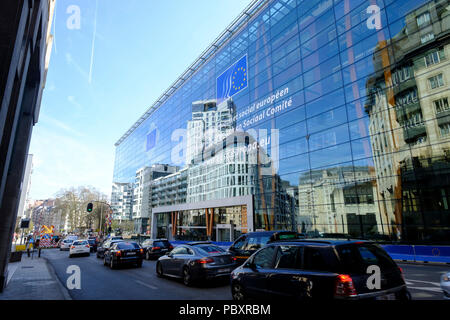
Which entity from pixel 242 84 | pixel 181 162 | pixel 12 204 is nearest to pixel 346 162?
pixel 242 84

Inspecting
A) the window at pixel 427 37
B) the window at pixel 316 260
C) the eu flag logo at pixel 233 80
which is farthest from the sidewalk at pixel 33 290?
the eu flag logo at pixel 233 80

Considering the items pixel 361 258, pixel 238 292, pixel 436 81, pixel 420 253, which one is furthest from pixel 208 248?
pixel 436 81

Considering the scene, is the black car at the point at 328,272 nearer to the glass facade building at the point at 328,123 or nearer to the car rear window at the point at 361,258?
the car rear window at the point at 361,258

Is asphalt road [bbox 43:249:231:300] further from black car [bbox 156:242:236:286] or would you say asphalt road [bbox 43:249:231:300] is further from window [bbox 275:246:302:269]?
window [bbox 275:246:302:269]

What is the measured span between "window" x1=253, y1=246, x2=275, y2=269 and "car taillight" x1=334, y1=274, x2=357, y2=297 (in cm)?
166

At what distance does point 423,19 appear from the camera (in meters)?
19.9

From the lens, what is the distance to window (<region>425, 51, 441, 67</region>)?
1917 centimetres

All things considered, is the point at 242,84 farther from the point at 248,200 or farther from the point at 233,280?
the point at 233,280

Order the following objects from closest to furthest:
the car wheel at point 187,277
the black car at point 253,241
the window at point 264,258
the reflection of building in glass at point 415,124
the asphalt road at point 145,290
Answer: the window at point 264,258
the asphalt road at point 145,290
the car wheel at point 187,277
the black car at point 253,241
the reflection of building in glass at point 415,124

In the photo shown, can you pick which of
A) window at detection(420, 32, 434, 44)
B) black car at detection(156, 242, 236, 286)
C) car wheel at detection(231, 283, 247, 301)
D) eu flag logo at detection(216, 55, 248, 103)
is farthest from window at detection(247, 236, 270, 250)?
eu flag logo at detection(216, 55, 248, 103)

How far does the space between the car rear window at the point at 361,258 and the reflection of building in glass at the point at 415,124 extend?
17903 millimetres

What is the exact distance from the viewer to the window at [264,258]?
550cm
